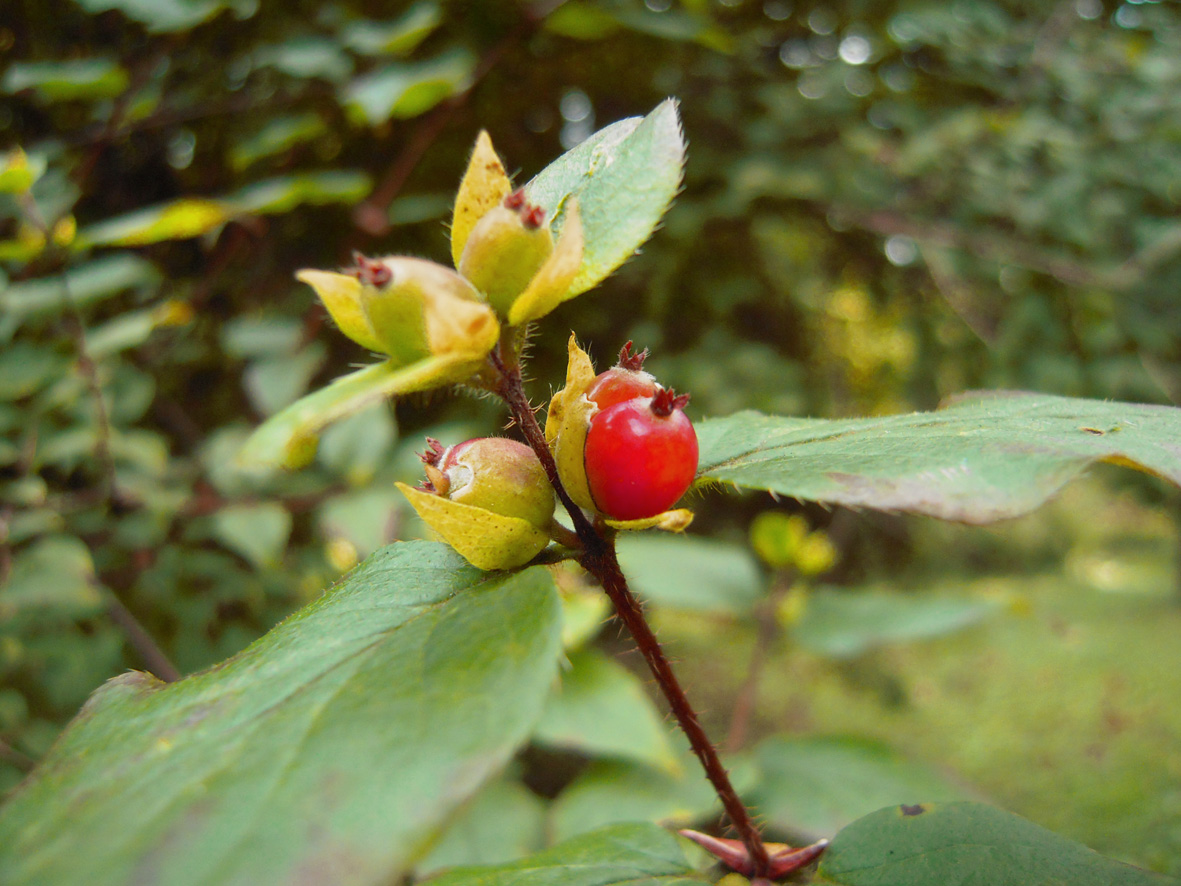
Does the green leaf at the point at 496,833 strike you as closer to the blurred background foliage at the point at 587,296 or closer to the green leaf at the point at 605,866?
the blurred background foliage at the point at 587,296

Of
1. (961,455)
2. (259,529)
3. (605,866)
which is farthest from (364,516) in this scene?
(961,455)

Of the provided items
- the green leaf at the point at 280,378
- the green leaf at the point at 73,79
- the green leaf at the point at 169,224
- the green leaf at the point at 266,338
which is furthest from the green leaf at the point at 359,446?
the green leaf at the point at 73,79

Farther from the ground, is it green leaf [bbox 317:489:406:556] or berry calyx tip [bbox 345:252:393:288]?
berry calyx tip [bbox 345:252:393:288]

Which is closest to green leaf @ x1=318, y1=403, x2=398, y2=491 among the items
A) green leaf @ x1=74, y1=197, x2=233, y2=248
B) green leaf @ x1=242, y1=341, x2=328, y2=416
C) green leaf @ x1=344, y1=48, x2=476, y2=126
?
green leaf @ x1=242, y1=341, x2=328, y2=416

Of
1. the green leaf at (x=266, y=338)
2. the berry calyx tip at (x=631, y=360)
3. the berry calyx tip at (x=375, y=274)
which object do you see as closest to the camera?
the berry calyx tip at (x=375, y=274)

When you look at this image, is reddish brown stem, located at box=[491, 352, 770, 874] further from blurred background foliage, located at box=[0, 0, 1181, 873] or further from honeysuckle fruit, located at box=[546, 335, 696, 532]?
blurred background foliage, located at box=[0, 0, 1181, 873]

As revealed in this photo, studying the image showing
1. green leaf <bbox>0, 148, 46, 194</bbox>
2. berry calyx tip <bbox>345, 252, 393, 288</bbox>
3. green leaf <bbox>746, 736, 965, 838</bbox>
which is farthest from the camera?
green leaf <bbox>746, 736, 965, 838</bbox>

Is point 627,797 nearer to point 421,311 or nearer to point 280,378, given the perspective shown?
point 280,378
